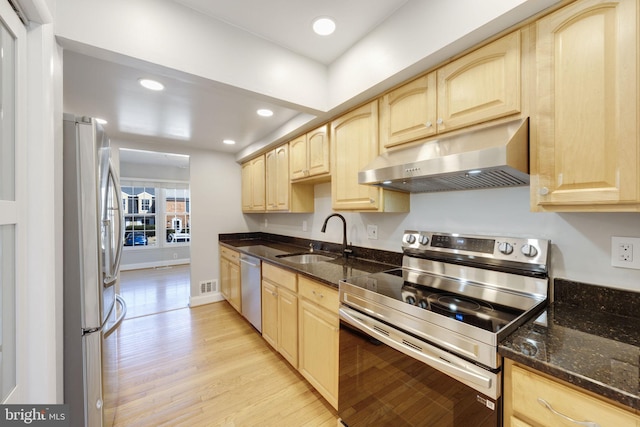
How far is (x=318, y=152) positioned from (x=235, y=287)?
6.61 ft

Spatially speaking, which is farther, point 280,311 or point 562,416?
point 280,311

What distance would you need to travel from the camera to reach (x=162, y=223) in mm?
6008

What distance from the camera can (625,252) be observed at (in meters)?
1.05

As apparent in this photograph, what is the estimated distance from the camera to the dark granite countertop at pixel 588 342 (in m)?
0.67

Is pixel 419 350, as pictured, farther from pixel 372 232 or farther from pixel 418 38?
pixel 418 38

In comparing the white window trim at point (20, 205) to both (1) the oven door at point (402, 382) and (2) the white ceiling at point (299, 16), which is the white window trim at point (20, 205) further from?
(1) the oven door at point (402, 382)

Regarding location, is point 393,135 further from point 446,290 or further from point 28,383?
point 28,383

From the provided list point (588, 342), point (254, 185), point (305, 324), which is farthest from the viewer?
point (254, 185)

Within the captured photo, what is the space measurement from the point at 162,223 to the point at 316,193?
4778 mm

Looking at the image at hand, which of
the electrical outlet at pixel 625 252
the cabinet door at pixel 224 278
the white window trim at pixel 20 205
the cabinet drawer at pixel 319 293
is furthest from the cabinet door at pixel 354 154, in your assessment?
the cabinet door at pixel 224 278

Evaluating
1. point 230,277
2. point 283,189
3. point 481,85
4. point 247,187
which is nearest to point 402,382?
point 481,85

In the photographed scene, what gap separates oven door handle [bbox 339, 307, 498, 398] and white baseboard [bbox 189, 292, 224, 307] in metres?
2.95

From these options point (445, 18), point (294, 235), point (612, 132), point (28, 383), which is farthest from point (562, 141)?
point (294, 235)

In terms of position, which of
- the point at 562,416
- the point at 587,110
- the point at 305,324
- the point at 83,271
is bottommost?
the point at 305,324
